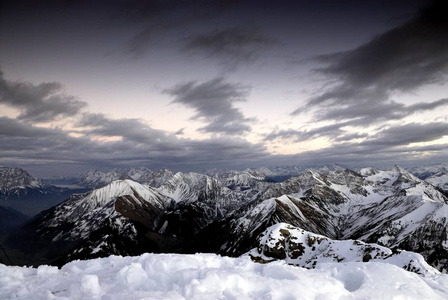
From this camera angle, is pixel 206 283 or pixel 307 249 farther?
pixel 307 249

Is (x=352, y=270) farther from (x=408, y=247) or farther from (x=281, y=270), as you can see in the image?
(x=408, y=247)

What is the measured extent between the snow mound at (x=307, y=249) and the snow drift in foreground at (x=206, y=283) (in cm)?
8072

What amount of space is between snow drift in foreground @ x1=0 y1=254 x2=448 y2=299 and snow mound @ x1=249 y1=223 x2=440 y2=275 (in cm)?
8072

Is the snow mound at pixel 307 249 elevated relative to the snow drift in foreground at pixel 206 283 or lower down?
lower down

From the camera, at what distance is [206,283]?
12.1 meters

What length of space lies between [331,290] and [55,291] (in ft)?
50.5

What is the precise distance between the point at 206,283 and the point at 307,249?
421 feet

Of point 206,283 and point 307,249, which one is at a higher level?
point 206,283

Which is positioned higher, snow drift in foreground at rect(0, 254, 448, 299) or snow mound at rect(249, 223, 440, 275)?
snow drift in foreground at rect(0, 254, 448, 299)

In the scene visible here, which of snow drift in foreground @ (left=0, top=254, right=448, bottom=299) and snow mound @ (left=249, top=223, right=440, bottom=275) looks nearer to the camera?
snow drift in foreground @ (left=0, top=254, right=448, bottom=299)

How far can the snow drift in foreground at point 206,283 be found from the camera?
11664 mm

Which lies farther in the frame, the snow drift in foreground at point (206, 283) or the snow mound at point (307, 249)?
the snow mound at point (307, 249)

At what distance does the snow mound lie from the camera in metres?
95.2

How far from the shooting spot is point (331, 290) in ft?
41.0
